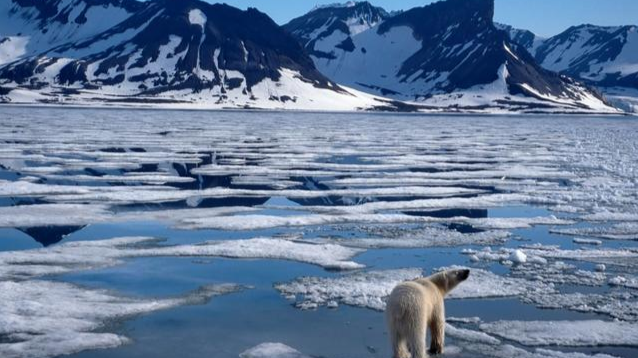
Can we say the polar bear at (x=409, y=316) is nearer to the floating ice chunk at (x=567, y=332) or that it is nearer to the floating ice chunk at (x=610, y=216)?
the floating ice chunk at (x=567, y=332)

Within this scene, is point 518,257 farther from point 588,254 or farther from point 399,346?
point 399,346

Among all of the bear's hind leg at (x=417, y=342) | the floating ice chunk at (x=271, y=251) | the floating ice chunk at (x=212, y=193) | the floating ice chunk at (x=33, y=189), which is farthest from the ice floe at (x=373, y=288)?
the floating ice chunk at (x=33, y=189)

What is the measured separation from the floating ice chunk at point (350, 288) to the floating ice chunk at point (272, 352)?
1.94m

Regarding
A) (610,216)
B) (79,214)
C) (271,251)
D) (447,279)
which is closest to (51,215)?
(79,214)

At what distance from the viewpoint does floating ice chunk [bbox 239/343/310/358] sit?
896 cm

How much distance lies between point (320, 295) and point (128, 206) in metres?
10.6

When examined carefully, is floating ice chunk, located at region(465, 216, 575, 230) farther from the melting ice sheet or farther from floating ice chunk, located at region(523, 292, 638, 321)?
floating ice chunk, located at region(523, 292, 638, 321)

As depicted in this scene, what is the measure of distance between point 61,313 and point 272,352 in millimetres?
3361

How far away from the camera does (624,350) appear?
9367 mm

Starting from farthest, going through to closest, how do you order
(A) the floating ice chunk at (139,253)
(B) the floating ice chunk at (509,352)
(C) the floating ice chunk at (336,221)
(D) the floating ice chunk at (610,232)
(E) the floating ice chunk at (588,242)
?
1. (C) the floating ice chunk at (336,221)
2. (D) the floating ice chunk at (610,232)
3. (E) the floating ice chunk at (588,242)
4. (A) the floating ice chunk at (139,253)
5. (B) the floating ice chunk at (509,352)

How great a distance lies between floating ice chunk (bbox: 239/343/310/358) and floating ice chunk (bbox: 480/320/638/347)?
2.66 meters

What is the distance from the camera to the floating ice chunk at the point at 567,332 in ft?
31.5

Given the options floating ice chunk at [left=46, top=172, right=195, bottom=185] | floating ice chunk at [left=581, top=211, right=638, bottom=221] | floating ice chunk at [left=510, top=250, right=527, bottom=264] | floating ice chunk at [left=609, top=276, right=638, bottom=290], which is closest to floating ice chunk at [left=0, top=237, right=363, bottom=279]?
floating ice chunk at [left=510, top=250, right=527, bottom=264]

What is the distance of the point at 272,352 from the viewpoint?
9.06m
